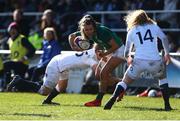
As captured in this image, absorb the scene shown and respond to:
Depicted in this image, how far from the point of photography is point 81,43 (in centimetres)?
1561

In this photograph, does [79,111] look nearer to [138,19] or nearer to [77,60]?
[77,60]

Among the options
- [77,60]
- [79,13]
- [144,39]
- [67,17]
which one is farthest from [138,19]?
[67,17]

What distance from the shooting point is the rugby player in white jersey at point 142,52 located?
13.8 metres

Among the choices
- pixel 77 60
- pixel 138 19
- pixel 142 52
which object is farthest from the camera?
pixel 77 60

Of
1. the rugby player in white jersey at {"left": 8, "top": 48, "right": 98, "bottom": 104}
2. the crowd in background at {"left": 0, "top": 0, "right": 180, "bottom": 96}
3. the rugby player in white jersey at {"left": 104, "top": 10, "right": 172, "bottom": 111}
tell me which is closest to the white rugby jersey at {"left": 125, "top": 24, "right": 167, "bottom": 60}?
the rugby player in white jersey at {"left": 104, "top": 10, "right": 172, "bottom": 111}

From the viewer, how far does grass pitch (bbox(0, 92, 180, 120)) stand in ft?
40.5

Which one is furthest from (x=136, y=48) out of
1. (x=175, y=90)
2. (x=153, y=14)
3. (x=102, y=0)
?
(x=102, y=0)

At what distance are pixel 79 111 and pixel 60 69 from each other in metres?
2.01

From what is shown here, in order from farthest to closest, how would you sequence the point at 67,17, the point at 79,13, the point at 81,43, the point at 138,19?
the point at 67,17 → the point at 79,13 → the point at 81,43 → the point at 138,19

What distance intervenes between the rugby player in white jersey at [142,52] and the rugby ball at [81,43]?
5.37 feet

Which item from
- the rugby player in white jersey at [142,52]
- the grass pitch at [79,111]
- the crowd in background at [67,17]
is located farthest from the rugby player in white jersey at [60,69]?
the crowd in background at [67,17]

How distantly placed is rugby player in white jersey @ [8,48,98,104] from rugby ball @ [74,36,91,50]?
22cm

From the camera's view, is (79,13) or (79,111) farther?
(79,13)

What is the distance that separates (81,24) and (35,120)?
3.43 meters
